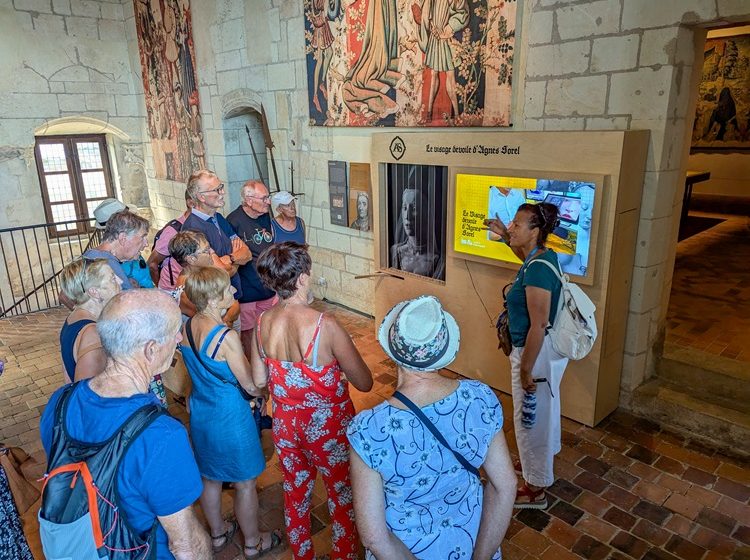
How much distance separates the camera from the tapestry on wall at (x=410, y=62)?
431 centimetres

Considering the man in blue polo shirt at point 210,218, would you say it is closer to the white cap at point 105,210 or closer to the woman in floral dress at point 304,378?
the white cap at point 105,210

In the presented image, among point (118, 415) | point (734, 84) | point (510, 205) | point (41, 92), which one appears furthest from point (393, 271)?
point (734, 84)

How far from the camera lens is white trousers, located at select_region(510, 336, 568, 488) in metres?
2.89

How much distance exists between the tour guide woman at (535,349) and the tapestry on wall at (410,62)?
188 cm

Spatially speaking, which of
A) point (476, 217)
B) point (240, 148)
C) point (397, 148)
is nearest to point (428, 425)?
point (476, 217)

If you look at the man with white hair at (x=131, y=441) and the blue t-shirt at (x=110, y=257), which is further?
the blue t-shirt at (x=110, y=257)

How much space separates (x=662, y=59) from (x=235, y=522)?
400 centimetres

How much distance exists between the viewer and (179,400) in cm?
448

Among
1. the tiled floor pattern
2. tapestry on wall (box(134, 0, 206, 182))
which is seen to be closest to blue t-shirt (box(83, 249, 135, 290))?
the tiled floor pattern

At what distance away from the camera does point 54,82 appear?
930cm

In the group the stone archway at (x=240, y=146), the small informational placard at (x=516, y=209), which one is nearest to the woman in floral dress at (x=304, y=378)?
the small informational placard at (x=516, y=209)

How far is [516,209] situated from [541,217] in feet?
3.63

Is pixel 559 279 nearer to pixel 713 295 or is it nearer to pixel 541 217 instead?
pixel 541 217

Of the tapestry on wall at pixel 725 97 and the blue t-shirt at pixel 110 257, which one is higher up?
the tapestry on wall at pixel 725 97
